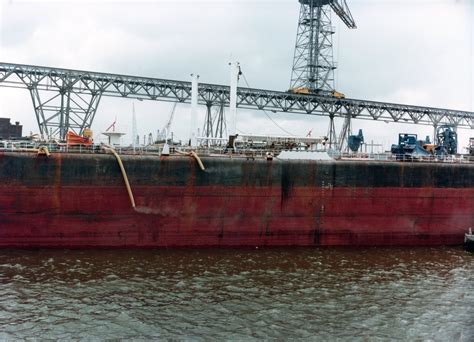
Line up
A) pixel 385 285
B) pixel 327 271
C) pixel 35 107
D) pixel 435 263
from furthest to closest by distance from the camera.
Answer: pixel 35 107 < pixel 435 263 < pixel 327 271 < pixel 385 285

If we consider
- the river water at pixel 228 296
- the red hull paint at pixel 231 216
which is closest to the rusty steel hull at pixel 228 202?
the red hull paint at pixel 231 216

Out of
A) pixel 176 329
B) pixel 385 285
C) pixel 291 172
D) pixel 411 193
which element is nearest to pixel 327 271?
pixel 385 285

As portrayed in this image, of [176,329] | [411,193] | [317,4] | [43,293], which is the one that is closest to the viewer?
[176,329]

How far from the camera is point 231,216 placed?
25203 mm

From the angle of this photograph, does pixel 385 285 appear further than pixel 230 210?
No

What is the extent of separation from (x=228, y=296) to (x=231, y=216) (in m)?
9.02

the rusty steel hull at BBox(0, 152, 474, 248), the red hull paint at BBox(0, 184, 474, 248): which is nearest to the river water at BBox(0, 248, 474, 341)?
the red hull paint at BBox(0, 184, 474, 248)

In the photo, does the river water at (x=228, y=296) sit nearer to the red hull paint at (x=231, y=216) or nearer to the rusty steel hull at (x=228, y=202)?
the red hull paint at (x=231, y=216)

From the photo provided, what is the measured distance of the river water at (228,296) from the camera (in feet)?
45.1

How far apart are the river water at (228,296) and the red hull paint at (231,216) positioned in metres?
1.34

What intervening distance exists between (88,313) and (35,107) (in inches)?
1524

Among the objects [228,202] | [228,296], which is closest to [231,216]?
[228,202]

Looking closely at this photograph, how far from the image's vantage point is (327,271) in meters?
20.5

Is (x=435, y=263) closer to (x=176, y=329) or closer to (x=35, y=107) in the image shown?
(x=176, y=329)
